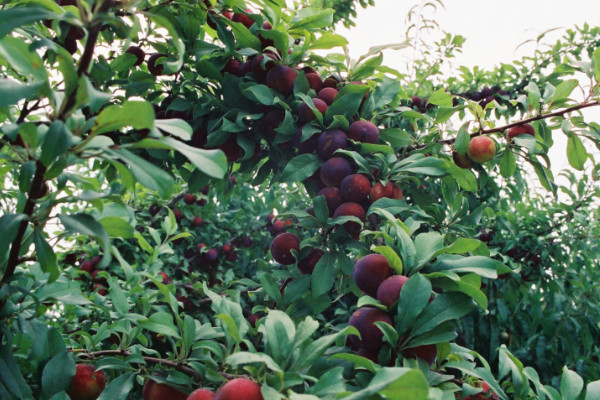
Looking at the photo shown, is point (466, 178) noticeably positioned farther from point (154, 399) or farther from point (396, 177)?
point (154, 399)

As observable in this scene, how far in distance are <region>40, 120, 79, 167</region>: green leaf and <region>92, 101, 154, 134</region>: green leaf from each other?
0.16 feet

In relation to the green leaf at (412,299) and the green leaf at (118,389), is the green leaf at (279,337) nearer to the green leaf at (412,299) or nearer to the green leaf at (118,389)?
the green leaf at (412,299)

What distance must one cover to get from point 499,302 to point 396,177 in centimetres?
193

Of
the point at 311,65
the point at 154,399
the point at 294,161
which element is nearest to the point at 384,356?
the point at 154,399

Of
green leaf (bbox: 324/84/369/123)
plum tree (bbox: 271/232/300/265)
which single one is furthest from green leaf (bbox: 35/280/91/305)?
green leaf (bbox: 324/84/369/123)

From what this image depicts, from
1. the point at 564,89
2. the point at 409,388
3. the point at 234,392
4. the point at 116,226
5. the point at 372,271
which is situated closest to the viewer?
the point at 409,388

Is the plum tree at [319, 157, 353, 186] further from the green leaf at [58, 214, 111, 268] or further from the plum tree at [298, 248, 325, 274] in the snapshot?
the green leaf at [58, 214, 111, 268]

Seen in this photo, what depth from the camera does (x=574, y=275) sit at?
8.04 ft

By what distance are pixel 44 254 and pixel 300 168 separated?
0.58 meters

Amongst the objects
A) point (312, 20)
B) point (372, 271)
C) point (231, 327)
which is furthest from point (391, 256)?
point (312, 20)

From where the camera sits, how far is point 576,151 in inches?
45.5

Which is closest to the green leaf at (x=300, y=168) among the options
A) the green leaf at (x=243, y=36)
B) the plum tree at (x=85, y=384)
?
the green leaf at (x=243, y=36)

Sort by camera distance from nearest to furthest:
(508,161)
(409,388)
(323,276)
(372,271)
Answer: (409,388) < (372,271) < (323,276) < (508,161)

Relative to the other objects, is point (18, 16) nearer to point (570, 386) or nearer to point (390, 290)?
point (390, 290)
